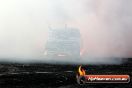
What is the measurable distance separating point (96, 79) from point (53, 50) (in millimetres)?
125559

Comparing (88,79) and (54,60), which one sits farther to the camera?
(54,60)

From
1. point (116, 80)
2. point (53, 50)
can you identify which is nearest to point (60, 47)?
point (53, 50)

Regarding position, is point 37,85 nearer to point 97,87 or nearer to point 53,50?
point 97,87

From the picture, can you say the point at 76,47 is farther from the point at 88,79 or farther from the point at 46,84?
the point at 88,79

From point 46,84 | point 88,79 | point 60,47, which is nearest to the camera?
point 88,79

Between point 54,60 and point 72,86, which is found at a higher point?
point 54,60

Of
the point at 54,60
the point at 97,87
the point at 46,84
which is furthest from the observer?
the point at 54,60

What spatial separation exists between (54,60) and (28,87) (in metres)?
109

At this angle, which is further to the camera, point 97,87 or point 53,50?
point 53,50

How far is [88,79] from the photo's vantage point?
66.5m

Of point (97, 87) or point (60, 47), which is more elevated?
point (60, 47)

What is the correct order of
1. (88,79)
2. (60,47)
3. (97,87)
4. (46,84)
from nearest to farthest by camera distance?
(88,79) → (97,87) → (46,84) → (60,47)

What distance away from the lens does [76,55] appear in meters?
194

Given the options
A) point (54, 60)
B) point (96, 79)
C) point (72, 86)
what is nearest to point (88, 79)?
point (96, 79)
